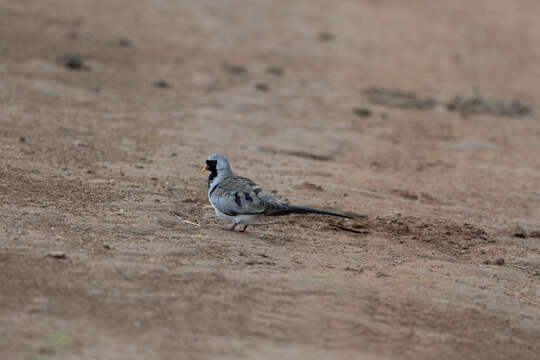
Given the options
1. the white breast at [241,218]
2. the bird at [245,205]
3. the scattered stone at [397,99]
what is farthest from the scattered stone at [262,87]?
the white breast at [241,218]

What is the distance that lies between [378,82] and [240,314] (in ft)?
31.1

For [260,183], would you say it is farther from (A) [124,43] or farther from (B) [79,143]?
(A) [124,43]

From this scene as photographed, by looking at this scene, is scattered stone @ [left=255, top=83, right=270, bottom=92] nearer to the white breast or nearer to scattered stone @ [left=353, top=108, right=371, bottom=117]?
scattered stone @ [left=353, top=108, right=371, bottom=117]

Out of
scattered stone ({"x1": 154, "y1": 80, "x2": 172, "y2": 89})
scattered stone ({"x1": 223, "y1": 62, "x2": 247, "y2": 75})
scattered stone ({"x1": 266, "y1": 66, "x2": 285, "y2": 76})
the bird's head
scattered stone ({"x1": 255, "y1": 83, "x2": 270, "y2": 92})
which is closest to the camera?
the bird's head

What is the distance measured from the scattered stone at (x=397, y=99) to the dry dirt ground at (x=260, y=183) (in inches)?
2.2

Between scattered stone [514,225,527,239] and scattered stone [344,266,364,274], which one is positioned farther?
scattered stone [514,225,527,239]

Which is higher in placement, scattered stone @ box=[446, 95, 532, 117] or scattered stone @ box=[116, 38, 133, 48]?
scattered stone @ box=[116, 38, 133, 48]

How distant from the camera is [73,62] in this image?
38.2ft

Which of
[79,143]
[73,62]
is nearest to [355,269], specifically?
[79,143]

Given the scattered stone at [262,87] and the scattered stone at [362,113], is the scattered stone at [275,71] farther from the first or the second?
the scattered stone at [362,113]

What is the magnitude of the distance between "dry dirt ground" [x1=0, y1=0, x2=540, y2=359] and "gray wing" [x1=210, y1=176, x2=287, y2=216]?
223 mm

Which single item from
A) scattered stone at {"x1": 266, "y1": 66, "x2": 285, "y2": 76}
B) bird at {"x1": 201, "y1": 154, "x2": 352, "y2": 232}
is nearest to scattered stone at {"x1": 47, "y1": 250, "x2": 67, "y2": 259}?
bird at {"x1": 201, "y1": 154, "x2": 352, "y2": 232}

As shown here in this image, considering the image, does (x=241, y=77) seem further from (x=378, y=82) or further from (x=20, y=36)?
(x=20, y=36)

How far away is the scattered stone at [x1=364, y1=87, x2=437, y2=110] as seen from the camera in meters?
12.8
